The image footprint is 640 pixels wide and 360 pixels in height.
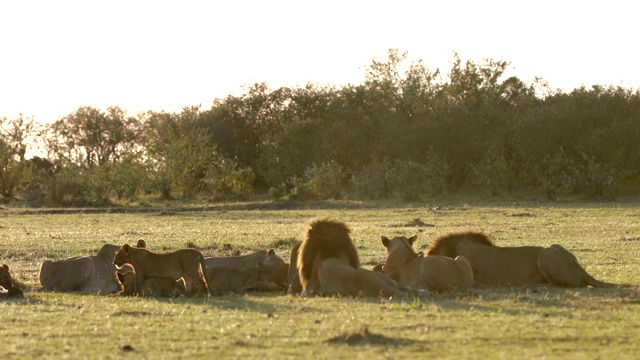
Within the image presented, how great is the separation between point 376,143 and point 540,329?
4521 cm

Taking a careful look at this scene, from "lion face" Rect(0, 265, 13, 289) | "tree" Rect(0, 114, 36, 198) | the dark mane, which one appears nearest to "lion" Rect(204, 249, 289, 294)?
the dark mane

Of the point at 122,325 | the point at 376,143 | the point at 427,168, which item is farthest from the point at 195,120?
the point at 122,325

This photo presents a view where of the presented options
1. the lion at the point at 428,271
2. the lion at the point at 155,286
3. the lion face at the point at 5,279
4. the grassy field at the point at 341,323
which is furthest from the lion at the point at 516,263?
the lion face at the point at 5,279

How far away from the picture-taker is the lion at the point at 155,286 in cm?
1359

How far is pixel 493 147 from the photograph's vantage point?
1975 inches

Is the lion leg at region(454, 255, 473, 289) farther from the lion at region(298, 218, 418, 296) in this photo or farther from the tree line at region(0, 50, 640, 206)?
the tree line at region(0, 50, 640, 206)

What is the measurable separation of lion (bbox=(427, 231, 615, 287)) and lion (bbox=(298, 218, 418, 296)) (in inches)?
53.8

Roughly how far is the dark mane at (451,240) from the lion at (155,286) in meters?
3.38

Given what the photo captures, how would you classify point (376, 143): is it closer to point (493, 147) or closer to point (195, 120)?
point (493, 147)

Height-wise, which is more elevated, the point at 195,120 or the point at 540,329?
the point at 195,120

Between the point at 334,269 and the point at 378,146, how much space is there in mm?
41086

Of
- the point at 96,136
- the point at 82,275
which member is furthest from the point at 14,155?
the point at 82,275

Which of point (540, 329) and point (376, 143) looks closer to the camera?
point (540, 329)

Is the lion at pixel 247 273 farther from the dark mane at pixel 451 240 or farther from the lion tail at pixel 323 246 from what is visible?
the dark mane at pixel 451 240
